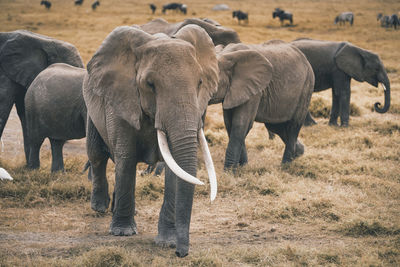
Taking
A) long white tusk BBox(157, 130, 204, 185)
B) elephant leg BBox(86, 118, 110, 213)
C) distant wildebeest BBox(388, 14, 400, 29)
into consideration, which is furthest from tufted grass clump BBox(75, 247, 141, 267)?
distant wildebeest BBox(388, 14, 400, 29)

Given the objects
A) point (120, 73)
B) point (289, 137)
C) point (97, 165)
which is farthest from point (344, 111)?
point (120, 73)

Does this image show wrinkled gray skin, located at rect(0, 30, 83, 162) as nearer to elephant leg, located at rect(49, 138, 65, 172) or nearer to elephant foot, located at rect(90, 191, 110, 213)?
elephant leg, located at rect(49, 138, 65, 172)

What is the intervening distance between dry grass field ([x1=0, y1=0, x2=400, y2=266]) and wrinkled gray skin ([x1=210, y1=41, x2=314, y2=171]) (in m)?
0.42

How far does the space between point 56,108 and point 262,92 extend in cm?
271

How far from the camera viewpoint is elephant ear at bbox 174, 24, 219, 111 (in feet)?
13.4

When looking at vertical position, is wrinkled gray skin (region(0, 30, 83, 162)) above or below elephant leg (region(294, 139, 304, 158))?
above

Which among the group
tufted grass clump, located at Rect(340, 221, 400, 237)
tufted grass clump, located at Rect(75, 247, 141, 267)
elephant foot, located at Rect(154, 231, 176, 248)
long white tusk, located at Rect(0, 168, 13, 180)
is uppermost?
tufted grass clump, located at Rect(75, 247, 141, 267)

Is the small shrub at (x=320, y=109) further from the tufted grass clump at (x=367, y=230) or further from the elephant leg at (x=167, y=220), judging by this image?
the elephant leg at (x=167, y=220)

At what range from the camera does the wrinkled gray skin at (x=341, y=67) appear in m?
10.9

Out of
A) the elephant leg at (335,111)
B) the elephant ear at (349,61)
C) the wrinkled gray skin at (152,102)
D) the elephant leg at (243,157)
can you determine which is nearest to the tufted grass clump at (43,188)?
the wrinkled gray skin at (152,102)

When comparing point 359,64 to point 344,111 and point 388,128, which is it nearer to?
point 344,111

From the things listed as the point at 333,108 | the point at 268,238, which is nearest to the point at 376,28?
the point at 333,108

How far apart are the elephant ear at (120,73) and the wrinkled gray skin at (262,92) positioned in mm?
2373

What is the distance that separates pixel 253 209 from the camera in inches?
225
